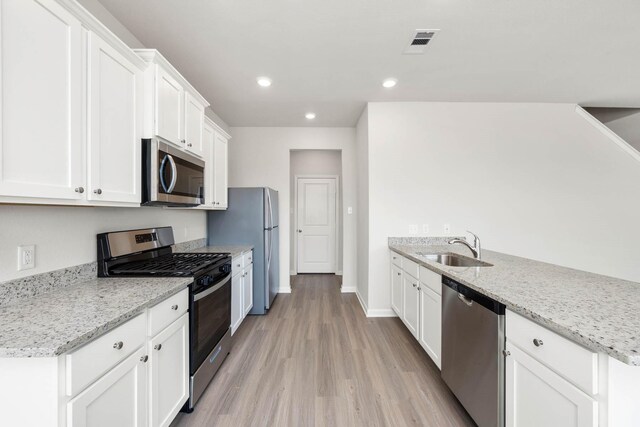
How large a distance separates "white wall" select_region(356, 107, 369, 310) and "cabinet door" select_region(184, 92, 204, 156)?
1887 millimetres

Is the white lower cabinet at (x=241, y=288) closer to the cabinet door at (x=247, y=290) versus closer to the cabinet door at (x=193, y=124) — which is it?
the cabinet door at (x=247, y=290)

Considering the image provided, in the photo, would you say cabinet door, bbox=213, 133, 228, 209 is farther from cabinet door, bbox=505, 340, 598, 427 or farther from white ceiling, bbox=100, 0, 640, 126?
cabinet door, bbox=505, 340, 598, 427

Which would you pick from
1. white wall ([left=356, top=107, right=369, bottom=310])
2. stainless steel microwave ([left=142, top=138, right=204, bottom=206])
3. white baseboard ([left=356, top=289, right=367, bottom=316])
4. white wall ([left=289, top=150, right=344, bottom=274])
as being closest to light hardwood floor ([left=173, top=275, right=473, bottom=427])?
white baseboard ([left=356, top=289, right=367, bottom=316])

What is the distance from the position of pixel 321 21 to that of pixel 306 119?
1966mm

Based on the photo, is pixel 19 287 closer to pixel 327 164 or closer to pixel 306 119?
pixel 306 119

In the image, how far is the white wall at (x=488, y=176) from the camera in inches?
124

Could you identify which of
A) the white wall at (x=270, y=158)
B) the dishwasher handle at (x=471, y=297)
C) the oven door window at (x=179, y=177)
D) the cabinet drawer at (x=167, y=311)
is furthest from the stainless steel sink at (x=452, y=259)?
the oven door window at (x=179, y=177)

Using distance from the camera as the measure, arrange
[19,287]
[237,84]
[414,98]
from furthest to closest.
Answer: [414,98] < [237,84] < [19,287]

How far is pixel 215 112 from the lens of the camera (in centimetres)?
351

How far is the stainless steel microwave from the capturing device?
163 centimetres

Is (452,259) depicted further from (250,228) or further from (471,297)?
(250,228)

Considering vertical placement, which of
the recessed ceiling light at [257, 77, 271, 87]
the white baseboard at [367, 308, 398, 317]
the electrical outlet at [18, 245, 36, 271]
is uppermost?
the recessed ceiling light at [257, 77, 271, 87]

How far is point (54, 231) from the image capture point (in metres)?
1.37

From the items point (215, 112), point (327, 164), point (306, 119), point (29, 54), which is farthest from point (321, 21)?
point (327, 164)
